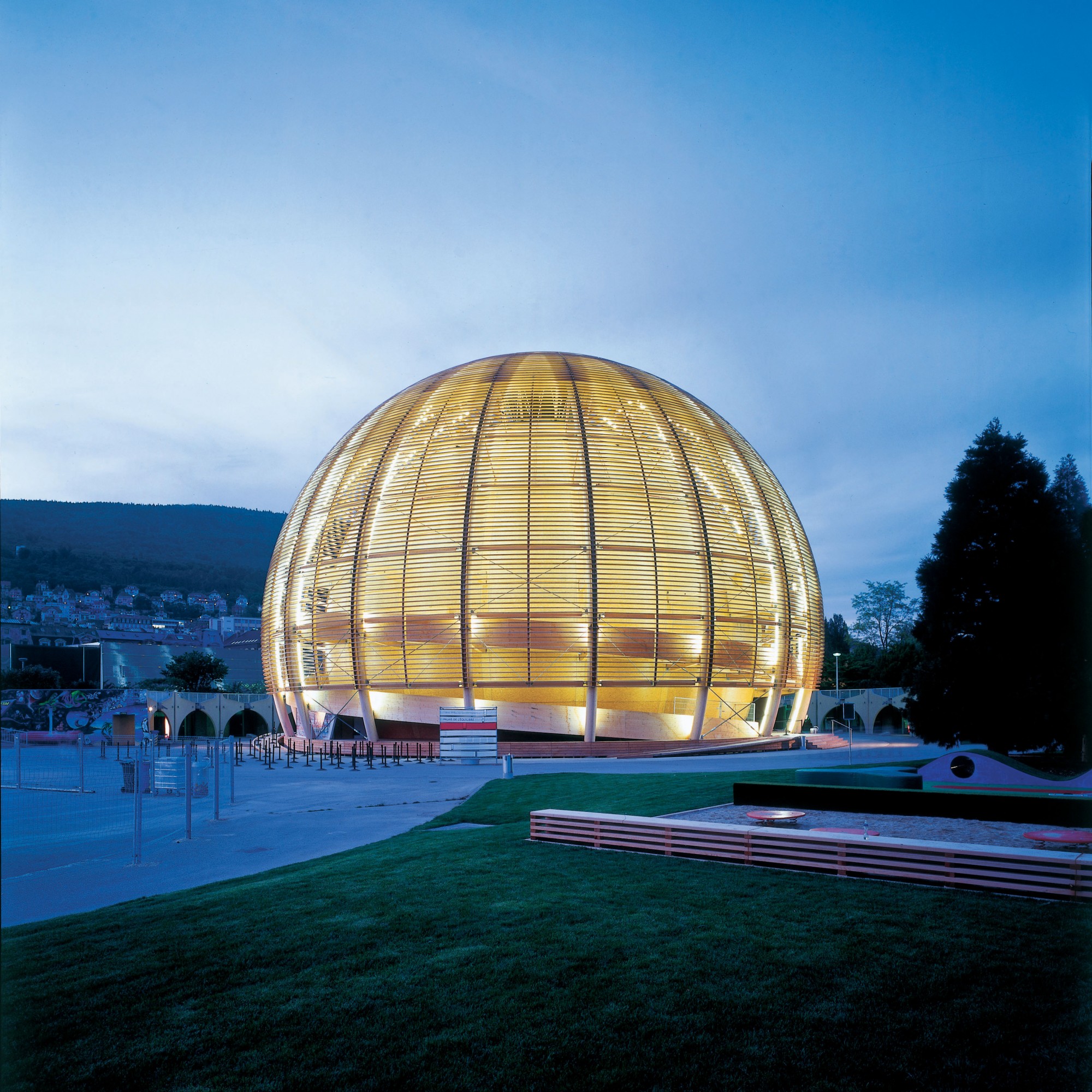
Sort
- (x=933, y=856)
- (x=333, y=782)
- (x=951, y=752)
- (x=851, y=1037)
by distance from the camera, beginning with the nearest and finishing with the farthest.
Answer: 1. (x=851, y=1037)
2. (x=933, y=856)
3. (x=951, y=752)
4. (x=333, y=782)

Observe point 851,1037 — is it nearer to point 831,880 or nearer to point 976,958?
point 976,958

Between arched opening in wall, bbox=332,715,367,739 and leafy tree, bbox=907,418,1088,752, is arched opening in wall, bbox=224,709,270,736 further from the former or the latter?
leafy tree, bbox=907,418,1088,752

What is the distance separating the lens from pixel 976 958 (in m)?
7.31

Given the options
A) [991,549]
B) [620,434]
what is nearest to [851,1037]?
[991,549]

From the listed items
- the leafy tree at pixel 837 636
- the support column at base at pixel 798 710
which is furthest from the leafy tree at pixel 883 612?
the support column at base at pixel 798 710

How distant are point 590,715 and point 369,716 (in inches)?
366

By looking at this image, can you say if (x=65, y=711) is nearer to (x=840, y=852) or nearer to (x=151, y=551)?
(x=840, y=852)

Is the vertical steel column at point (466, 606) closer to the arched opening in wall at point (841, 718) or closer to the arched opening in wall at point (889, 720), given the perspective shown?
the arched opening in wall at point (841, 718)

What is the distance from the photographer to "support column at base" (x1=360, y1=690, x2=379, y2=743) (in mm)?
36812

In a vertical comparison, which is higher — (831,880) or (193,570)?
(193,570)

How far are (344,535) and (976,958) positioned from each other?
32292 millimetres

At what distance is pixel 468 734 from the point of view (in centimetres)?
3195

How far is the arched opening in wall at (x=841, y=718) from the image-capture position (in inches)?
2341

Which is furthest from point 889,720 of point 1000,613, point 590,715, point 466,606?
point 466,606
